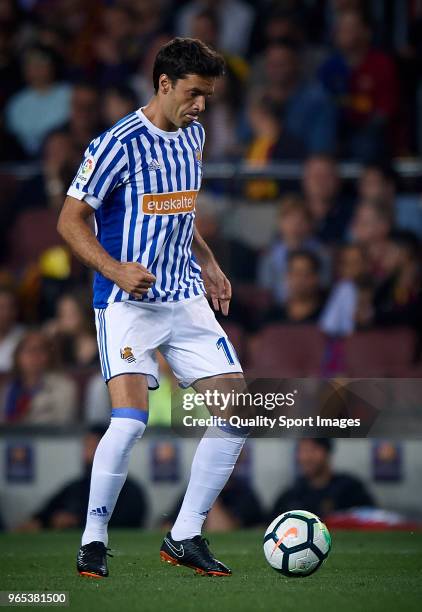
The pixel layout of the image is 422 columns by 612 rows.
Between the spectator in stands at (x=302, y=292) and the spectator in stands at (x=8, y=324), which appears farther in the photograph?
the spectator in stands at (x=8, y=324)

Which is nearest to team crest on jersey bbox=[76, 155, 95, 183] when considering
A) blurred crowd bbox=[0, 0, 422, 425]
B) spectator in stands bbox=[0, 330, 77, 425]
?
blurred crowd bbox=[0, 0, 422, 425]

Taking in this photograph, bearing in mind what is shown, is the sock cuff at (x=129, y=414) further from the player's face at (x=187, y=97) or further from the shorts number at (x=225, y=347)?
the player's face at (x=187, y=97)

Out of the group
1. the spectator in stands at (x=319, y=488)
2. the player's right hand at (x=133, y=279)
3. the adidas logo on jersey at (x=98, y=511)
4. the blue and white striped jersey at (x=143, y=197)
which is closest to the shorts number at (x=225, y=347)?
the blue and white striped jersey at (x=143, y=197)

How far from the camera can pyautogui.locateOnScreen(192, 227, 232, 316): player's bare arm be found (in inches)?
260

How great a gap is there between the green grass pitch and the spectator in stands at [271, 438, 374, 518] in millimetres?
1407

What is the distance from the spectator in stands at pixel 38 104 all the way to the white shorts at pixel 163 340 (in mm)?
6836

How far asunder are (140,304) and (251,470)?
4.15m

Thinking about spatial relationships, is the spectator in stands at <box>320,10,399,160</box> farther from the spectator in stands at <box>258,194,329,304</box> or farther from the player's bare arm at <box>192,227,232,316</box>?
the player's bare arm at <box>192,227,232,316</box>

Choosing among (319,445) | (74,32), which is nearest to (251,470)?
(319,445)

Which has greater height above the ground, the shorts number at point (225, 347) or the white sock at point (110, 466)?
the shorts number at point (225, 347)

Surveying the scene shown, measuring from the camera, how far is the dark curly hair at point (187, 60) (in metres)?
5.95

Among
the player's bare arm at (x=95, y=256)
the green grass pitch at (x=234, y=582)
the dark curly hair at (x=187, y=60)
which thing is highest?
the dark curly hair at (x=187, y=60)

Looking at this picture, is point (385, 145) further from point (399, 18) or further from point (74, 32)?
point (74, 32)

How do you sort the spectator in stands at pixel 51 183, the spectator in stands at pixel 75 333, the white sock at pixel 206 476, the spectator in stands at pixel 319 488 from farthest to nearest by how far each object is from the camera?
1. the spectator in stands at pixel 51 183
2. the spectator in stands at pixel 75 333
3. the spectator in stands at pixel 319 488
4. the white sock at pixel 206 476
